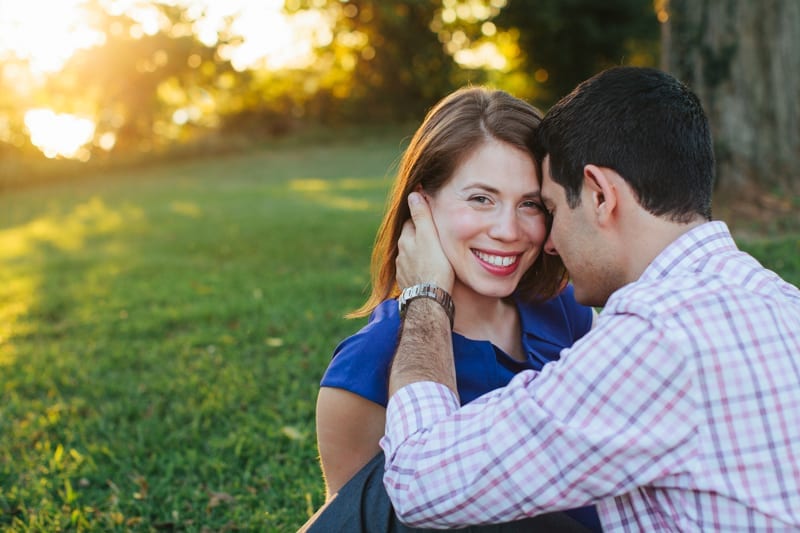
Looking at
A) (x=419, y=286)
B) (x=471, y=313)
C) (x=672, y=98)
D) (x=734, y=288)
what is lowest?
(x=471, y=313)

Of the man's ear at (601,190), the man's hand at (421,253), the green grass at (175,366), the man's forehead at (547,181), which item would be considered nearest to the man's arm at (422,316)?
the man's hand at (421,253)

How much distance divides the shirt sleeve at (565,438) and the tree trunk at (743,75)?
6.73 metres

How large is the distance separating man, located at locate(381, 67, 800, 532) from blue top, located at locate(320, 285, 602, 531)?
1.05ft

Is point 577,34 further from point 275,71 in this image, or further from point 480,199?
point 480,199

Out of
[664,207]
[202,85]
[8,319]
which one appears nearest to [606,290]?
[664,207]

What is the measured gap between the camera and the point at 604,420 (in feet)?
5.67

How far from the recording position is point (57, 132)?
1172 inches

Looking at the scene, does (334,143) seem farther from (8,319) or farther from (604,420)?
(604,420)

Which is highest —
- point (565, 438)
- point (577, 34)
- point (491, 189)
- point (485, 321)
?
point (577, 34)

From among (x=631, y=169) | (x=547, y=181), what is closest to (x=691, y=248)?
(x=631, y=169)

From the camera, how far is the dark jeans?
7.10 feet

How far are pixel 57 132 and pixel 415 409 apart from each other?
31126 mm

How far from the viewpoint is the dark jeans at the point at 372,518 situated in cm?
216

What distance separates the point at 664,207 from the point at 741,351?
1.73ft
